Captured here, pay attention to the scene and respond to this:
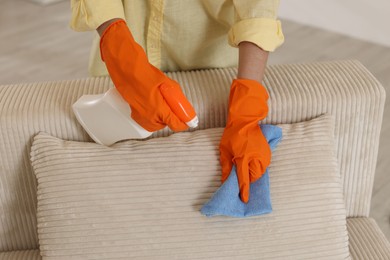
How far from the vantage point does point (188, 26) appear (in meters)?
1.32

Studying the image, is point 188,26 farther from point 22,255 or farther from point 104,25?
point 22,255

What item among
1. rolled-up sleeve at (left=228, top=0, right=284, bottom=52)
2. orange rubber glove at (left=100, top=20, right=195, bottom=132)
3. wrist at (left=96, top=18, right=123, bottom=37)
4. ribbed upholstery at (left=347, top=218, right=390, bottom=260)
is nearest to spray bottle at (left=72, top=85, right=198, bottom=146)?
orange rubber glove at (left=100, top=20, right=195, bottom=132)

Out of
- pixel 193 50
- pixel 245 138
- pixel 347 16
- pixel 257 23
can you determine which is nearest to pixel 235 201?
pixel 245 138

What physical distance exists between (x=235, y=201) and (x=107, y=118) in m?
0.30

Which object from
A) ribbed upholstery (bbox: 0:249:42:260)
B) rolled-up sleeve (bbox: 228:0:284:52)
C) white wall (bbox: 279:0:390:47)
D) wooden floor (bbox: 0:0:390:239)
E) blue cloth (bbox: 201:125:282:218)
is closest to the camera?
blue cloth (bbox: 201:125:282:218)

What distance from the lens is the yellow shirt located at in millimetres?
1157

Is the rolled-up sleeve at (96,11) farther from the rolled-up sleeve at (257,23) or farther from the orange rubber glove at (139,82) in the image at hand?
the rolled-up sleeve at (257,23)

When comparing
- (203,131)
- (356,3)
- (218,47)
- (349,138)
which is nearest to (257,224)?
(203,131)

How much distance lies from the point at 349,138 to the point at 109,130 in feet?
1.66

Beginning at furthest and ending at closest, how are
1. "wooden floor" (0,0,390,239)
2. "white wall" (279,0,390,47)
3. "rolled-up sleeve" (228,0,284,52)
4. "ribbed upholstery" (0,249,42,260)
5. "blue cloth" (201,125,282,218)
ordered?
"white wall" (279,0,390,47), "wooden floor" (0,0,390,239), "ribbed upholstery" (0,249,42,260), "rolled-up sleeve" (228,0,284,52), "blue cloth" (201,125,282,218)

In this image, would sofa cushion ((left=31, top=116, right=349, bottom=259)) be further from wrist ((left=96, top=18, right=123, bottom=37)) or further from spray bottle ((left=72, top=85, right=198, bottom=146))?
wrist ((left=96, top=18, right=123, bottom=37))

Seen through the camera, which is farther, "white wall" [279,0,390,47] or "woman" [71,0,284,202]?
"white wall" [279,0,390,47]

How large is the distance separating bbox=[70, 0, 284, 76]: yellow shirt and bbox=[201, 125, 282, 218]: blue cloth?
0.28 m

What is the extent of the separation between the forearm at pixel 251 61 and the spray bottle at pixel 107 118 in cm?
22
